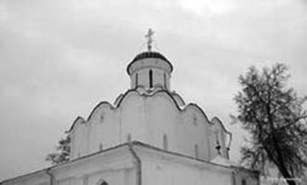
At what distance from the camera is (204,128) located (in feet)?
72.2

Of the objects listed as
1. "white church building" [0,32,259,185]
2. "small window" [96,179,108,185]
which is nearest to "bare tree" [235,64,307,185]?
"white church building" [0,32,259,185]

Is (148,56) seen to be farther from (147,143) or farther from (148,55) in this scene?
(147,143)

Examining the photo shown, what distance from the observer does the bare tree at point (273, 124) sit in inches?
704

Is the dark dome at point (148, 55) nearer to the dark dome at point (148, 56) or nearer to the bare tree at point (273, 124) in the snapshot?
the dark dome at point (148, 56)

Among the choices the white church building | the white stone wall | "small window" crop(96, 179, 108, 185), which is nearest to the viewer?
the white church building

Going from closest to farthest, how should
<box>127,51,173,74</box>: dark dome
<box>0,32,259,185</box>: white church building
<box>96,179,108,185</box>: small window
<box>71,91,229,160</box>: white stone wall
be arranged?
<box>0,32,259,185</box>: white church building → <box>96,179,108,185</box>: small window → <box>71,91,229,160</box>: white stone wall → <box>127,51,173,74</box>: dark dome

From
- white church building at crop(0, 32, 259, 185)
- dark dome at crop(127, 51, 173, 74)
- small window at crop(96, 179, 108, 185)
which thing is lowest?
small window at crop(96, 179, 108, 185)

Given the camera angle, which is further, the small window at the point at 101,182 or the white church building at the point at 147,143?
the small window at the point at 101,182

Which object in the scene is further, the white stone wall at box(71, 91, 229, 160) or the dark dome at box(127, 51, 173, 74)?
the dark dome at box(127, 51, 173, 74)

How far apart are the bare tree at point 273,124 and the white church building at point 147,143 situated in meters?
1.20

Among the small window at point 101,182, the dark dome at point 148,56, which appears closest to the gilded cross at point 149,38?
the dark dome at point 148,56

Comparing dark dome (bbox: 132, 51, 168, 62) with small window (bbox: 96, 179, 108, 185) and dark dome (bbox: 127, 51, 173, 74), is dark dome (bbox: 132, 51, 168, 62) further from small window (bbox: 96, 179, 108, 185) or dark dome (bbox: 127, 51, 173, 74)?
small window (bbox: 96, 179, 108, 185)

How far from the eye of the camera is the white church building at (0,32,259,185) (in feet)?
50.1

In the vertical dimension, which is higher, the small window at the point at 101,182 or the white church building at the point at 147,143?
the white church building at the point at 147,143
